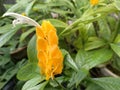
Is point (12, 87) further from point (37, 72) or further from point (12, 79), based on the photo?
point (37, 72)

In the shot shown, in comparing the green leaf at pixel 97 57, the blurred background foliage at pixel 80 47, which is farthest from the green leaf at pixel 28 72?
the green leaf at pixel 97 57

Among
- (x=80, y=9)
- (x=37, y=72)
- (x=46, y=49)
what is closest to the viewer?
(x=46, y=49)

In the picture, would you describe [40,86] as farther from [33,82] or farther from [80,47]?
[80,47]

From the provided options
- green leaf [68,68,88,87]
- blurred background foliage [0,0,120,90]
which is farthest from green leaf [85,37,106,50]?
green leaf [68,68,88,87]

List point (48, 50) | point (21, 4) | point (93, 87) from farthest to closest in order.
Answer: point (21, 4)
point (93, 87)
point (48, 50)

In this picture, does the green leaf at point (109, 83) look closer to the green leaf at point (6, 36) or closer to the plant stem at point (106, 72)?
the plant stem at point (106, 72)

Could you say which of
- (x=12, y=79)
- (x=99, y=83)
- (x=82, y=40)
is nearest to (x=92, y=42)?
(x=82, y=40)

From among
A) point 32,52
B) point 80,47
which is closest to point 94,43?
point 80,47
